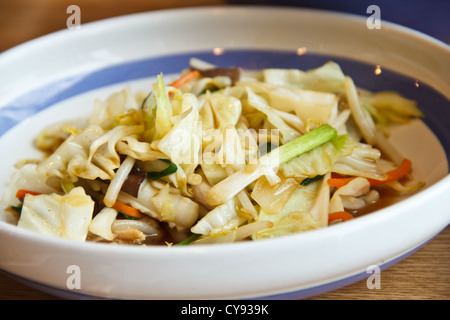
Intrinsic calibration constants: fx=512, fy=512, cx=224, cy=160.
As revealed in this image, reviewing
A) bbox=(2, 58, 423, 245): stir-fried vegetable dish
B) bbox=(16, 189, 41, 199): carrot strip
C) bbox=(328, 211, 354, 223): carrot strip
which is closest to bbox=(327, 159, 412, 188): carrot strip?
bbox=(2, 58, 423, 245): stir-fried vegetable dish

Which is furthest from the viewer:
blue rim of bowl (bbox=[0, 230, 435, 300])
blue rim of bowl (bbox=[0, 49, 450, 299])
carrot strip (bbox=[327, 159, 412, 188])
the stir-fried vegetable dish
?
blue rim of bowl (bbox=[0, 49, 450, 299])

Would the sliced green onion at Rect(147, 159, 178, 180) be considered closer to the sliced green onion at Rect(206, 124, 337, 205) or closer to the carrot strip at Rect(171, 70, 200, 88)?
the sliced green onion at Rect(206, 124, 337, 205)

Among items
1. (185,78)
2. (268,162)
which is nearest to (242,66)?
(185,78)

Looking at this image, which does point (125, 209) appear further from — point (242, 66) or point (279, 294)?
point (242, 66)

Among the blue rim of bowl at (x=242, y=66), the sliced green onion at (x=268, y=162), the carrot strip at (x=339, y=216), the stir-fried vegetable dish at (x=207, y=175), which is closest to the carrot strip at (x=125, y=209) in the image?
the stir-fried vegetable dish at (x=207, y=175)

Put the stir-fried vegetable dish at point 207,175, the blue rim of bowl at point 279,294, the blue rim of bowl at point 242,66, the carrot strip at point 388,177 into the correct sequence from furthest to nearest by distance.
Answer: the blue rim of bowl at point 242,66 → the carrot strip at point 388,177 → the stir-fried vegetable dish at point 207,175 → the blue rim of bowl at point 279,294

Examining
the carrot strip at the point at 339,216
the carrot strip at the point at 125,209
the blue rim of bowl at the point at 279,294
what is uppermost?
the carrot strip at the point at 125,209

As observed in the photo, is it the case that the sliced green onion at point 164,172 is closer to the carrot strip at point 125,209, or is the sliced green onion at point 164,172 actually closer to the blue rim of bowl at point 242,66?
the carrot strip at point 125,209
